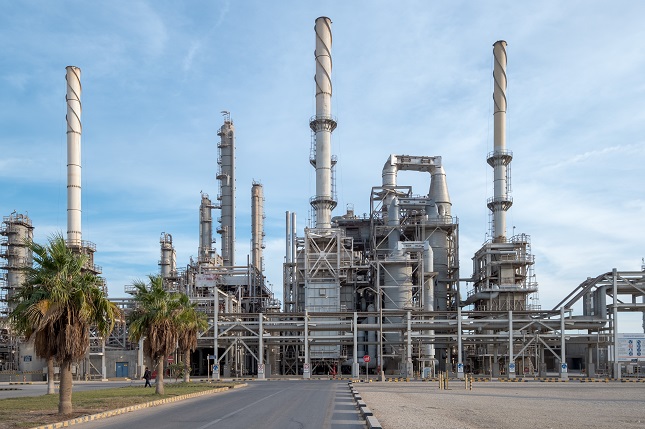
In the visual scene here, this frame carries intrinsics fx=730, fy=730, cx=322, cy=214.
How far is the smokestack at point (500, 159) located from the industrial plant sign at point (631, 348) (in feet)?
72.0

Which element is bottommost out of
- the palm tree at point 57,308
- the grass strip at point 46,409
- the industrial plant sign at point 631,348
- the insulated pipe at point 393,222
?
the industrial plant sign at point 631,348

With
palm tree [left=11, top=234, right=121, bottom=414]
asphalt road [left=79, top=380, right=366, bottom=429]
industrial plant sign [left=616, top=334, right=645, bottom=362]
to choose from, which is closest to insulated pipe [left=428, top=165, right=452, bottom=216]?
industrial plant sign [left=616, top=334, right=645, bottom=362]

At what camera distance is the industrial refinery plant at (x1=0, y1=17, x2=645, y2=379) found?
66.7 metres

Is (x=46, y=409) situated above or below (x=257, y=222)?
below

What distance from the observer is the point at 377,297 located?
76875 millimetres

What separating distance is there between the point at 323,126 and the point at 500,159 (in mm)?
20678

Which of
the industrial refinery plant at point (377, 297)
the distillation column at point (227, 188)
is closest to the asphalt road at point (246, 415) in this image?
the industrial refinery plant at point (377, 297)

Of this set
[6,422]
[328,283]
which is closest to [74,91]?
[328,283]

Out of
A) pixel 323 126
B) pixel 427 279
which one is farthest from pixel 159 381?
pixel 427 279

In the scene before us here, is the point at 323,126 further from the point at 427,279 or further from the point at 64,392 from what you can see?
the point at 64,392

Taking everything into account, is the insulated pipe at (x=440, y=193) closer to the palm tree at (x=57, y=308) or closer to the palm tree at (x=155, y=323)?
the palm tree at (x=155, y=323)

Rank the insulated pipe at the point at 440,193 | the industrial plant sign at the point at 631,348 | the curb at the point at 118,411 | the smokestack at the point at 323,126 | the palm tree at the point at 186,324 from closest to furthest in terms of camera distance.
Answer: the curb at the point at 118,411
the palm tree at the point at 186,324
the industrial plant sign at the point at 631,348
the smokestack at the point at 323,126
the insulated pipe at the point at 440,193

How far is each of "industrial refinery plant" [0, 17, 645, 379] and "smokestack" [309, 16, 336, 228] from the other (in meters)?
0.12

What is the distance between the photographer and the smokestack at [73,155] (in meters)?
72.8
